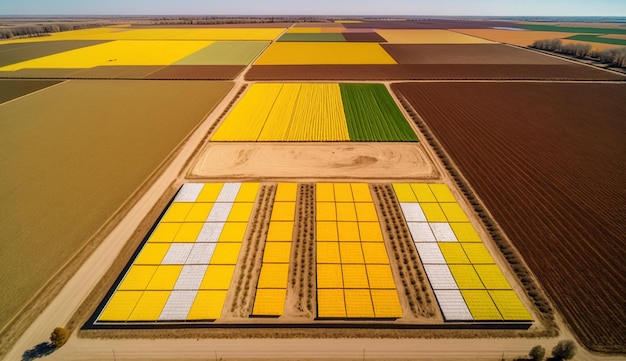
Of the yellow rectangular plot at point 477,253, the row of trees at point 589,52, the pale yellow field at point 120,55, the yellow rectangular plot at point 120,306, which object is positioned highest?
the row of trees at point 589,52

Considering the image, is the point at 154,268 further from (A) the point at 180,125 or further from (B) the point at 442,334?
(A) the point at 180,125

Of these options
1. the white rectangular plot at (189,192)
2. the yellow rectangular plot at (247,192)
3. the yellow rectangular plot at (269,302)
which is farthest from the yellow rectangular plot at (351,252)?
the white rectangular plot at (189,192)

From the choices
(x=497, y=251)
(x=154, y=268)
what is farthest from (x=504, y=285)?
(x=154, y=268)

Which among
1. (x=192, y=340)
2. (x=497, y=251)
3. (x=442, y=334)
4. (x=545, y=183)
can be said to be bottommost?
(x=192, y=340)

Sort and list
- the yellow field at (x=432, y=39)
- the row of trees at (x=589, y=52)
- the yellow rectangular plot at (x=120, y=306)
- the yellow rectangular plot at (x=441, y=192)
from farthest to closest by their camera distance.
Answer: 1. the yellow field at (x=432, y=39)
2. the row of trees at (x=589, y=52)
3. the yellow rectangular plot at (x=441, y=192)
4. the yellow rectangular plot at (x=120, y=306)

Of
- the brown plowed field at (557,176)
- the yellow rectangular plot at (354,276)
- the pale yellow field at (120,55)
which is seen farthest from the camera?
the pale yellow field at (120,55)

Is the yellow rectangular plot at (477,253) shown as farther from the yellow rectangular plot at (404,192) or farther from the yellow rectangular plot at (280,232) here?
the yellow rectangular plot at (280,232)

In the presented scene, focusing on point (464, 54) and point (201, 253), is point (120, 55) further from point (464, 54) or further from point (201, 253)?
point (464, 54)
